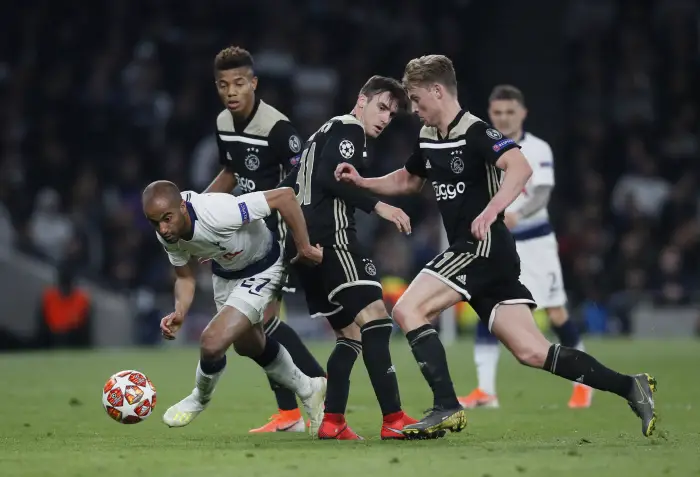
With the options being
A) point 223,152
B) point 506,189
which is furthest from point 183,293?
point 506,189

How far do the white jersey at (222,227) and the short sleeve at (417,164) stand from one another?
915 mm

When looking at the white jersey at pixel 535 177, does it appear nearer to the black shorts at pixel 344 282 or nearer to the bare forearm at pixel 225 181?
the bare forearm at pixel 225 181

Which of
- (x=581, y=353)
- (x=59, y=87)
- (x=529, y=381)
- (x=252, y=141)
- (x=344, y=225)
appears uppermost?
(x=59, y=87)

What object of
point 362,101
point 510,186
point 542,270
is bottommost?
point 542,270

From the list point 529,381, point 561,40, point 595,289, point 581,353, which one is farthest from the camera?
point 561,40

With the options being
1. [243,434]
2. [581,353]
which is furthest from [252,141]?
[581,353]

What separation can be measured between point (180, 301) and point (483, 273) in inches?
74.6

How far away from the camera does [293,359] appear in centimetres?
886

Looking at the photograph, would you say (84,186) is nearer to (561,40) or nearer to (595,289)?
(595,289)

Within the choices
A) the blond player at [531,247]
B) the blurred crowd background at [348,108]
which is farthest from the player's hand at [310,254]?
the blurred crowd background at [348,108]

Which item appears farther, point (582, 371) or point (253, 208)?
point (253, 208)

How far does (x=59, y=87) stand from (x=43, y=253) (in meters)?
3.25

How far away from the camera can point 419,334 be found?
7.29m

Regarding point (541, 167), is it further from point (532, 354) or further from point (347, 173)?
point (532, 354)
